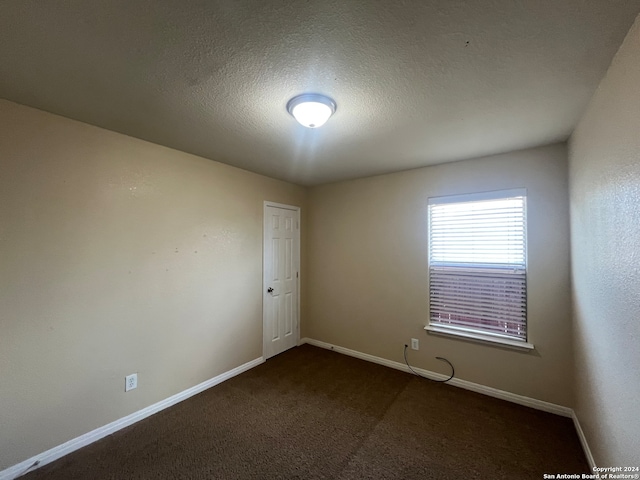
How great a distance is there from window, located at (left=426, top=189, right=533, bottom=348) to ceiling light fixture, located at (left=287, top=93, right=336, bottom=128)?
1847mm

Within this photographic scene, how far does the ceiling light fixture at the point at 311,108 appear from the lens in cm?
160

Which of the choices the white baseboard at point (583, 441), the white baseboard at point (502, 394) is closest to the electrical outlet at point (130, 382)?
the white baseboard at point (502, 394)

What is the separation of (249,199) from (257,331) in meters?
1.71

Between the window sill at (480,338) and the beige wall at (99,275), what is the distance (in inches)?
93.3

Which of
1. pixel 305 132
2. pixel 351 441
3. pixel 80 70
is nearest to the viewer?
pixel 80 70

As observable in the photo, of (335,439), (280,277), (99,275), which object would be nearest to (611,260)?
(335,439)

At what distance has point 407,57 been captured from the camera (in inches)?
50.5

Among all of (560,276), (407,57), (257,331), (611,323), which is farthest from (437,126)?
(257,331)

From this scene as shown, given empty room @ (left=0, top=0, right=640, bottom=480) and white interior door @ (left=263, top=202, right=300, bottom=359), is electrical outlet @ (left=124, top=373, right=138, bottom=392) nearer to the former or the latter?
empty room @ (left=0, top=0, right=640, bottom=480)

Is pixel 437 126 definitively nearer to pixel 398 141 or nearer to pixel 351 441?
pixel 398 141

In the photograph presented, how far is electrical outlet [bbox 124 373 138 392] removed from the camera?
2195 mm

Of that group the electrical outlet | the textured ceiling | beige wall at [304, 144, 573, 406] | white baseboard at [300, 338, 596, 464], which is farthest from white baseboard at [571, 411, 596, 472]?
the electrical outlet

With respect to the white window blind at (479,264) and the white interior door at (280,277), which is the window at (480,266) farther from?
the white interior door at (280,277)

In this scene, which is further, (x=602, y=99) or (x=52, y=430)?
(x=52, y=430)
